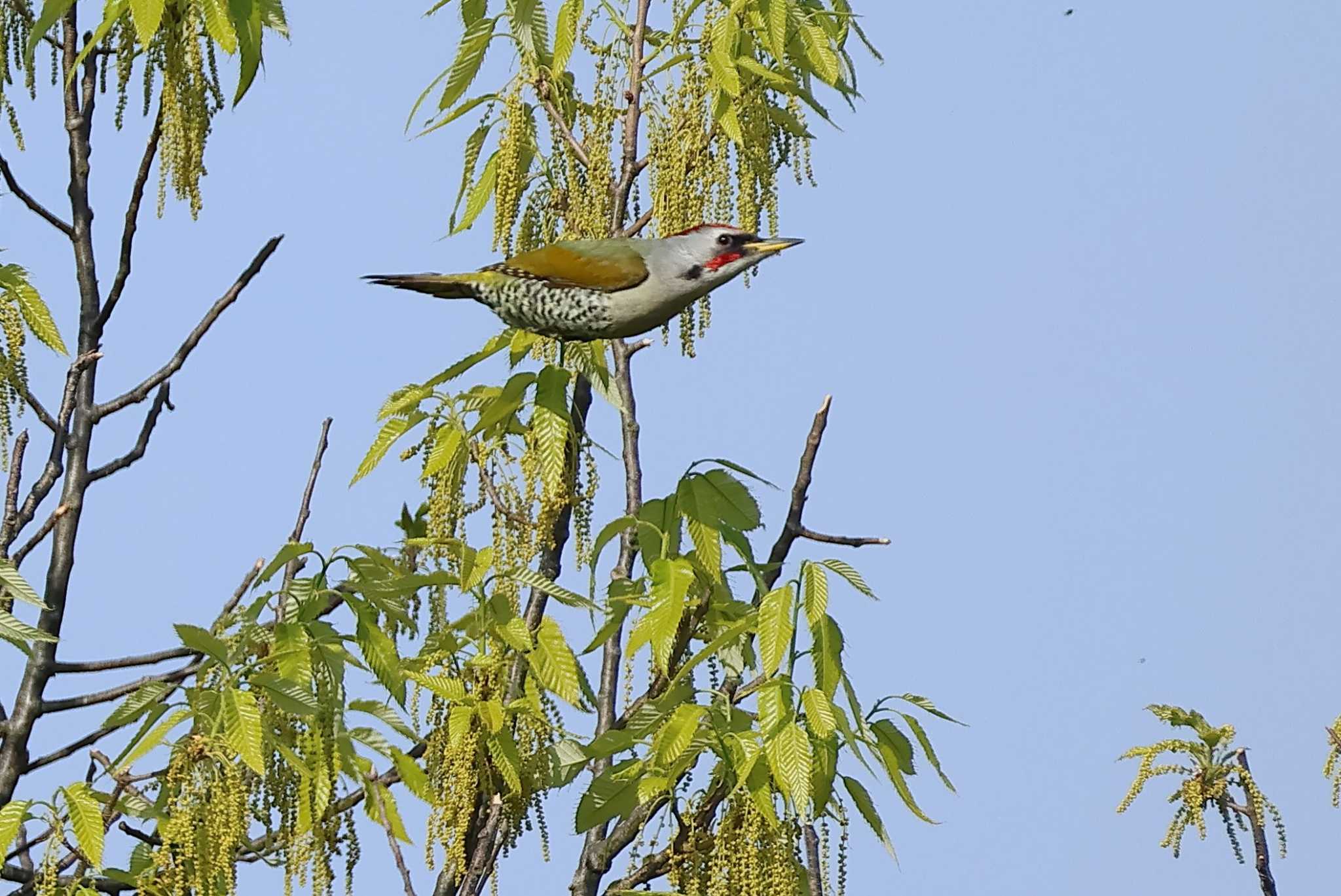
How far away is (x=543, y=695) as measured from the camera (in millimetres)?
5504

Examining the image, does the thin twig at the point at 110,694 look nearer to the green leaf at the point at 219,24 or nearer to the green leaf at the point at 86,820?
the green leaf at the point at 86,820

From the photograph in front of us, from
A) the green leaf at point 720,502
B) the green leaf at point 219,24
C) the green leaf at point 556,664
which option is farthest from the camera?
the green leaf at point 720,502

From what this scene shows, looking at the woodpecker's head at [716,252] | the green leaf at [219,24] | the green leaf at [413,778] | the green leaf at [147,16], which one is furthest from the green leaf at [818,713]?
the green leaf at [147,16]

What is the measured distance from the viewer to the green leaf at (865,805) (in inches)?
205

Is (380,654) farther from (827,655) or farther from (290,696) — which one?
(827,655)

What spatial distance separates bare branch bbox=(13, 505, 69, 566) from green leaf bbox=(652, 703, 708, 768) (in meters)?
2.44

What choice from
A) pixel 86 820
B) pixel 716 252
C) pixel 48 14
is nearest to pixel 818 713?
pixel 86 820

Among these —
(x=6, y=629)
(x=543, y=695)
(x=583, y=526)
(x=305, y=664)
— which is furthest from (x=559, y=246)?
(x=6, y=629)

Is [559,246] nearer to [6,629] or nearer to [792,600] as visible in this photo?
[792,600]

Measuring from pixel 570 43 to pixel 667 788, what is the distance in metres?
2.79

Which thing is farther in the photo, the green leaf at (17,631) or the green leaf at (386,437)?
the green leaf at (386,437)

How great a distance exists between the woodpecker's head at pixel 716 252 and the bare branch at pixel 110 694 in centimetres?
230

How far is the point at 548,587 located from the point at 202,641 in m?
1.05

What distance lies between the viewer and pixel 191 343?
6711 millimetres
